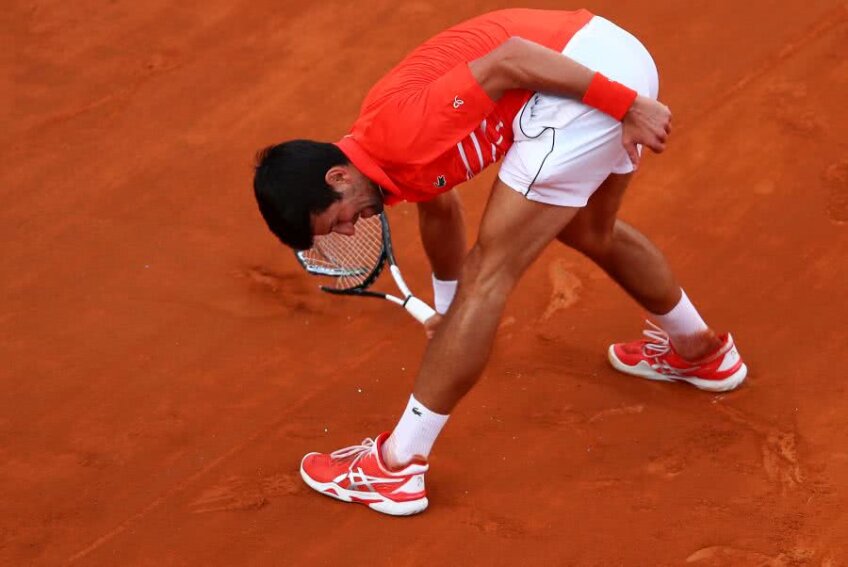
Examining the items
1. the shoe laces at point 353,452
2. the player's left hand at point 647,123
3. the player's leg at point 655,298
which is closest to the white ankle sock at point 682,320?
the player's leg at point 655,298

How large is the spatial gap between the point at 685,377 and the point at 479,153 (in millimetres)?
1216

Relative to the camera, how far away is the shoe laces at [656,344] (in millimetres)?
4488

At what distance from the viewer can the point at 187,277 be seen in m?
5.09

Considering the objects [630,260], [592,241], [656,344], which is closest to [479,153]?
[592,241]

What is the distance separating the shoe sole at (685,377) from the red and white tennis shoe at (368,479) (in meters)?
0.88

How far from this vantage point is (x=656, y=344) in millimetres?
4520

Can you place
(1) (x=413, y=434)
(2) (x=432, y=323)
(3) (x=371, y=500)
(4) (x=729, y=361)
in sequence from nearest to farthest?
(1) (x=413, y=434), (3) (x=371, y=500), (2) (x=432, y=323), (4) (x=729, y=361)

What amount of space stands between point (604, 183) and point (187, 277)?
183 centimetres

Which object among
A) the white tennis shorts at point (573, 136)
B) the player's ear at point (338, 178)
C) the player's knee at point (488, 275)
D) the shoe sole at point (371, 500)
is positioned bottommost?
the shoe sole at point (371, 500)

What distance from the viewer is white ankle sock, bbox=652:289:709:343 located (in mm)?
4316

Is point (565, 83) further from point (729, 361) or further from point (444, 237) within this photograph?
point (729, 361)

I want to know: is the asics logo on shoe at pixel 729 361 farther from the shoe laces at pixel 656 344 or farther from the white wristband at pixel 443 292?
the white wristband at pixel 443 292

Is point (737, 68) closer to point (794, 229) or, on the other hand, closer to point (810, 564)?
point (794, 229)

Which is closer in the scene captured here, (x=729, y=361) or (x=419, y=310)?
(x=419, y=310)
